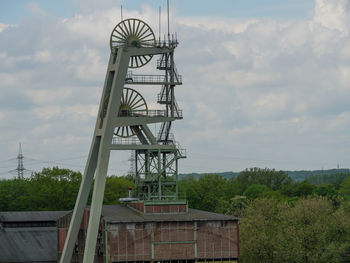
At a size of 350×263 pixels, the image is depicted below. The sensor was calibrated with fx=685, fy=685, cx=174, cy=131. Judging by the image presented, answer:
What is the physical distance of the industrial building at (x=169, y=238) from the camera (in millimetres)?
47031

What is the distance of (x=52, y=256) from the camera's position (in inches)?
2854

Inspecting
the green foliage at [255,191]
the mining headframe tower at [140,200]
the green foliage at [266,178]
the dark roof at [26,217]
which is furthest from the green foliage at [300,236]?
the green foliage at [266,178]

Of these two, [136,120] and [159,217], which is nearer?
[159,217]

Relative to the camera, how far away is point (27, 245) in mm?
73062

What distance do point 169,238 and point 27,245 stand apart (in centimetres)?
3000

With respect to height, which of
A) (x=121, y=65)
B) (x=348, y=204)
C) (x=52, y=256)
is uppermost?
(x=121, y=65)

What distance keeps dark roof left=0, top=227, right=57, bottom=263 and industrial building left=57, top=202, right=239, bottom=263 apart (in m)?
23.9

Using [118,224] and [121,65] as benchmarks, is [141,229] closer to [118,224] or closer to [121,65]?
[118,224]

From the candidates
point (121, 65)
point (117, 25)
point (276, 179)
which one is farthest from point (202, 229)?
point (276, 179)

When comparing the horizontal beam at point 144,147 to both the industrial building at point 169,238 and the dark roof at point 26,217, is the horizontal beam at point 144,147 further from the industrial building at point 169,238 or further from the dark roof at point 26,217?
the dark roof at point 26,217

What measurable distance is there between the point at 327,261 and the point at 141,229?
1929 centimetres

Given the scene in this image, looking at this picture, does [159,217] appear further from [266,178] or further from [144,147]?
[266,178]

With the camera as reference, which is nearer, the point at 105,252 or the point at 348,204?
the point at 105,252

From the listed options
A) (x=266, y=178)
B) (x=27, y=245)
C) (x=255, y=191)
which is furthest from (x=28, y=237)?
(x=266, y=178)
